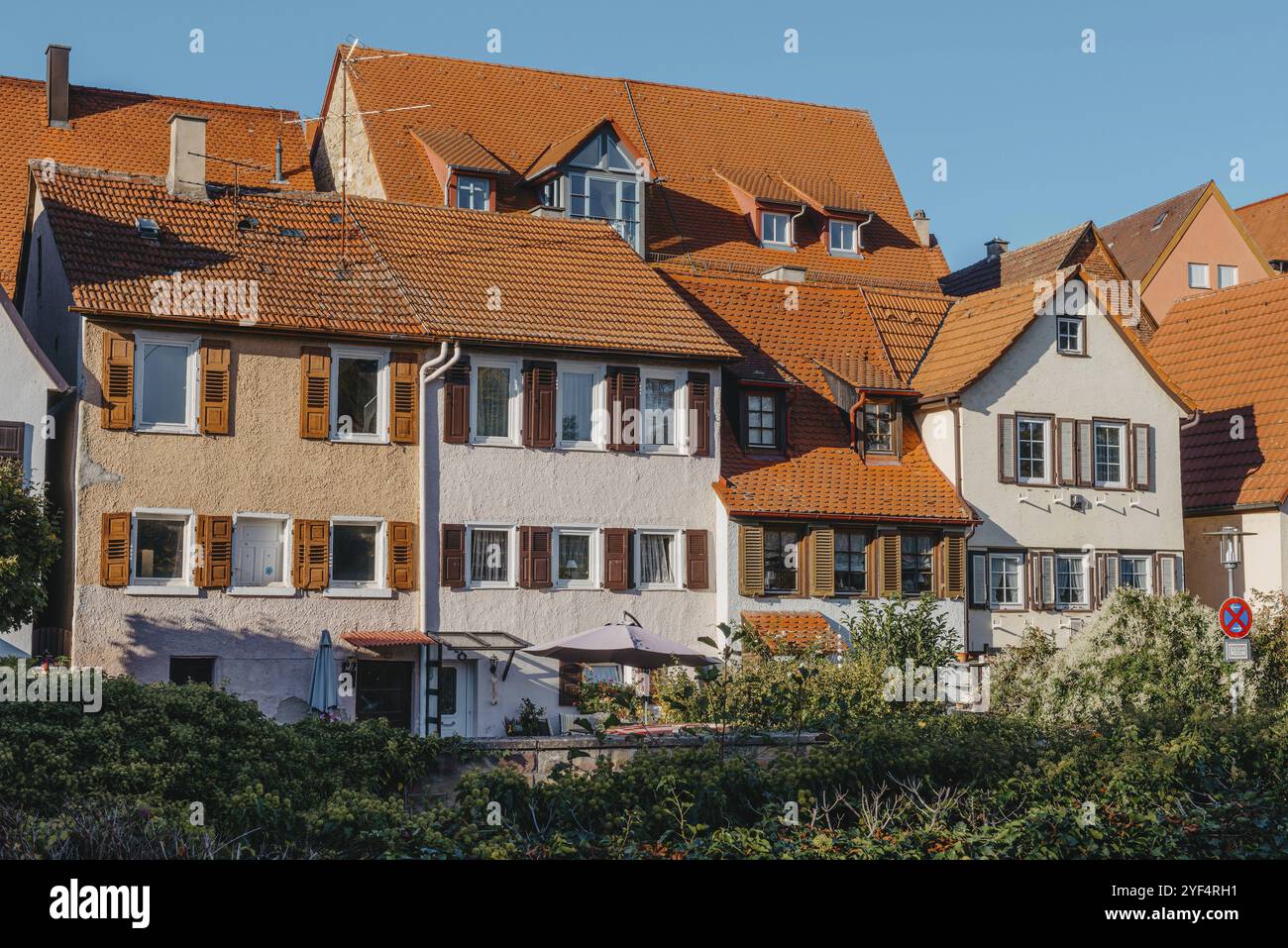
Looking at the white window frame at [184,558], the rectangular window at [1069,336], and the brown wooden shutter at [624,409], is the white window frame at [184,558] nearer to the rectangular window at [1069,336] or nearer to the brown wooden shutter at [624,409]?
the brown wooden shutter at [624,409]

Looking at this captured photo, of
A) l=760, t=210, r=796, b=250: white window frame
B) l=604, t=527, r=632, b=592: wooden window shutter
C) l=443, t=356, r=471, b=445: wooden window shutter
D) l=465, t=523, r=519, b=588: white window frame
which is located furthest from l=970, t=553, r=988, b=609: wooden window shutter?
l=760, t=210, r=796, b=250: white window frame

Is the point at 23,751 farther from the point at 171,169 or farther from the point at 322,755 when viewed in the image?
the point at 171,169

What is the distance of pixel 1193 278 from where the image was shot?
56.7 meters

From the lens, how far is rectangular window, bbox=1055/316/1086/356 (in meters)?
38.8

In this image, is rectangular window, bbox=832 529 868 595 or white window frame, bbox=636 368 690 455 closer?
white window frame, bbox=636 368 690 455

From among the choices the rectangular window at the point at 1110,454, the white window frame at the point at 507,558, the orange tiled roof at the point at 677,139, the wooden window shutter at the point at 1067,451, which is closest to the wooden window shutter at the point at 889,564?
the wooden window shutter at the point at 1067,451

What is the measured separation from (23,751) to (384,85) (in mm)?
29688

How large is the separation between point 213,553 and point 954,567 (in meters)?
14.1

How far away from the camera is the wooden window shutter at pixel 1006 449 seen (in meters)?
37.7

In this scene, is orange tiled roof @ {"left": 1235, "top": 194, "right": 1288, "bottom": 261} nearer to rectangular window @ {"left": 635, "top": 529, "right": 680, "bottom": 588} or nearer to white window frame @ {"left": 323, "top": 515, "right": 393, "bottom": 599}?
rectangular window @ {"left": 635, "top": 529, "right": 680, "bottom": 588}

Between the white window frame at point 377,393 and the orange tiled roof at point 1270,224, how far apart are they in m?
38.3

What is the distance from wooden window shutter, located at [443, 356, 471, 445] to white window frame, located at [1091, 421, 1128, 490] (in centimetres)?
1333

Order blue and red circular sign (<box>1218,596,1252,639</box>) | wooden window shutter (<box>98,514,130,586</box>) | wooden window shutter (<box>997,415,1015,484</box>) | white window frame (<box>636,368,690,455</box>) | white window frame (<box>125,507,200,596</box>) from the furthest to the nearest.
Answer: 1. wooden window shutter (<box>997,415,1015,484</box>)
2. white window frame (<box>636,368,690,455</box>)
3. white window frame (<box>125,507,200,596</box>)
4. wooden window shutter (<box>98,514,130,586</box>)
5. blue and red circular sign (<box>1218,596,1252,639</box>)

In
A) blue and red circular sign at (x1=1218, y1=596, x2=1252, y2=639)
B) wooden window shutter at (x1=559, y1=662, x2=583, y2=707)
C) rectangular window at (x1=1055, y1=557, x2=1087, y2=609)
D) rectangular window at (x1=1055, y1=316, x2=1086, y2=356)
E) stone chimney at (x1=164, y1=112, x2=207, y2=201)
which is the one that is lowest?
wooden window shutter at (x1=559, y1=662, x2=583, y2=707)
